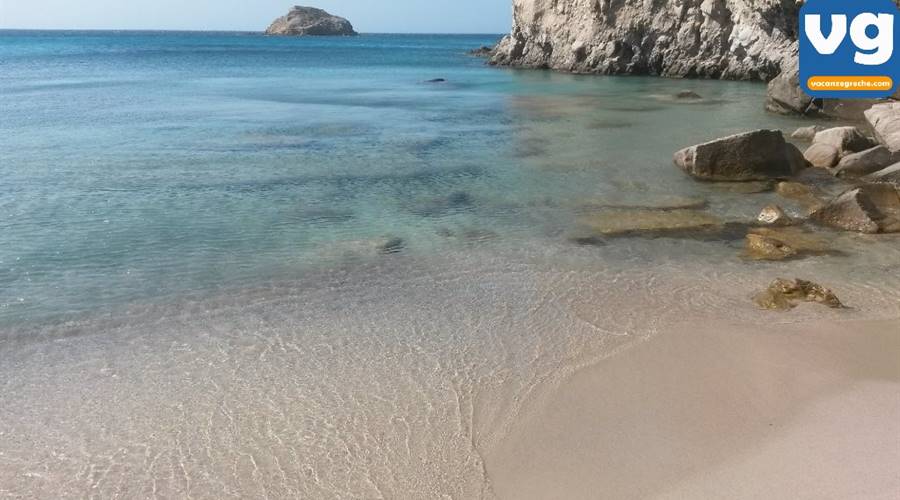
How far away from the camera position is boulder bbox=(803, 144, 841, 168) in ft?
46.7

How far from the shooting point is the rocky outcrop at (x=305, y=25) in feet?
623

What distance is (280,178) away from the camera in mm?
13602

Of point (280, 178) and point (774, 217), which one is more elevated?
point (280, 178)

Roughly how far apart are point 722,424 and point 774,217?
635 centimetres

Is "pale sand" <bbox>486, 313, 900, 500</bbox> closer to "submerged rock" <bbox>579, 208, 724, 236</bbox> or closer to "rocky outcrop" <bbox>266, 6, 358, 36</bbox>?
"submerged rock" <bbox>579, 208, 724, 236</bbox>

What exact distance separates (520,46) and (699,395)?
5713cm

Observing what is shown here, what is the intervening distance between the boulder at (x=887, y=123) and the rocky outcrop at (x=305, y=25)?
187 meters

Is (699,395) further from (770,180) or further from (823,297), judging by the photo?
(770,180)

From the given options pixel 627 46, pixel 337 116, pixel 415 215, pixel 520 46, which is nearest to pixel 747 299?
pixel 415 215

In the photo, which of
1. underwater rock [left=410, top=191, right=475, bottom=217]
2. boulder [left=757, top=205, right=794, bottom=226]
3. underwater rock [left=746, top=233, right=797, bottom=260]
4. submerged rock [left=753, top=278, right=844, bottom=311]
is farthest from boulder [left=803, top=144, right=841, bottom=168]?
submerged rock [left=753, top=278, right=844, bottom=311]

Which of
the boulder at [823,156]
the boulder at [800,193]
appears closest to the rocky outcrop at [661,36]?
the boulder at [823,156]

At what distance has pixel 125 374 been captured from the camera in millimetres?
5926

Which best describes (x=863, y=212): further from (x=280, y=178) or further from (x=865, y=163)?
(x=280, y=178)

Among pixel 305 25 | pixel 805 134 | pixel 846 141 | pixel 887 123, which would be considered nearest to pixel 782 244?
pixel 846 141
